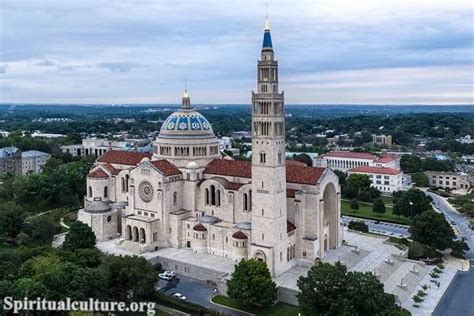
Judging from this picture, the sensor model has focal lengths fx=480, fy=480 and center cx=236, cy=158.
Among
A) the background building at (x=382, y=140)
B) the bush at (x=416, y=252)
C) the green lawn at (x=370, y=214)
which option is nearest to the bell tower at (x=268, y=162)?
the bush at (x=416, y=252)

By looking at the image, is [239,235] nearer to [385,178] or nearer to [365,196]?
[365,196]

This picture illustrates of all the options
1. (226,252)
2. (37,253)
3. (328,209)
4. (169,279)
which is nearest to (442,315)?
(328,209)

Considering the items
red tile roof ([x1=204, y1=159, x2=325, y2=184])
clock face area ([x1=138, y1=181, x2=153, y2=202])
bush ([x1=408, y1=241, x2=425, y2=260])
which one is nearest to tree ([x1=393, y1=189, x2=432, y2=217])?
bush ([x1=408, y1=241, x2=425, y2=260])

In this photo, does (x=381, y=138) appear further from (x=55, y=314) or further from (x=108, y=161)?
(x=55, y=314)

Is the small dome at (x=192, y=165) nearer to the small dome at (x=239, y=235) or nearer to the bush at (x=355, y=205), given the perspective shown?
the small dome at (x=239, y=235)

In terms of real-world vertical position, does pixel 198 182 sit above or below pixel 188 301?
above

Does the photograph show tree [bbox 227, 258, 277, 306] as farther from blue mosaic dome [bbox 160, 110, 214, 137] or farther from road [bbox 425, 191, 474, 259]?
road [bbox 425, 191, 474, 259]
